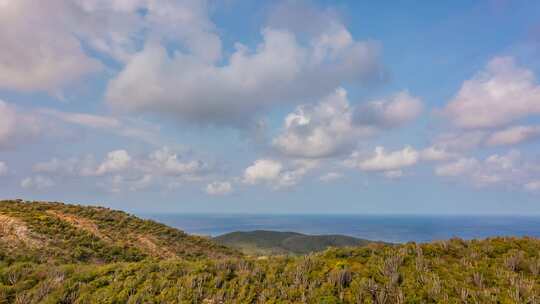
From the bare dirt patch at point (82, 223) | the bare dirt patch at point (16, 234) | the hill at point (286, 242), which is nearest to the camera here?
the bare dirt patch at point (16, 234)

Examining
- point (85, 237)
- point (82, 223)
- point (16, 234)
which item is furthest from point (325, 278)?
point (82, 223)

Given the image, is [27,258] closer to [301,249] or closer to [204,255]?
[204,255]

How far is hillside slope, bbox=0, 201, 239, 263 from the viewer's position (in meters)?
21.3

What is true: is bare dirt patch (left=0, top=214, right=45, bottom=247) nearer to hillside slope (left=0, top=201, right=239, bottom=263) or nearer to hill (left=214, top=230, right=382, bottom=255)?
hillside slope (left=0, top=201, right=239, bottom=263)

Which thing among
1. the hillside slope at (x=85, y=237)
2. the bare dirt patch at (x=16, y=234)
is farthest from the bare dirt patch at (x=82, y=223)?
the bare dirt patch at (x=16, y=234)

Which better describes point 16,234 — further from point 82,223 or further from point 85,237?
point 82,223

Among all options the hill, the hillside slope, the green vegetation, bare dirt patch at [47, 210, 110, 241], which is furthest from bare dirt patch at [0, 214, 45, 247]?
the hill

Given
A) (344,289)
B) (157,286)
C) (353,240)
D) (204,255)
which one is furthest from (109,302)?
(353,240)

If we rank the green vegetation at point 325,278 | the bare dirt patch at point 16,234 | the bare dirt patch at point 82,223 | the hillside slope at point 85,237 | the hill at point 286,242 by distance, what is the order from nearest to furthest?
the green vegetation at point 325,278, the hillside slope at point 85,237, the bare dirt patch at point 16,234, the bare dirt patch at point 82,223, the hill at point 286,242

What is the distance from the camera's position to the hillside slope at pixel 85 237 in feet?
69.8

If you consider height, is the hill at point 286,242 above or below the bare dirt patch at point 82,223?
below

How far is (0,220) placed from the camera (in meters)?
25.8

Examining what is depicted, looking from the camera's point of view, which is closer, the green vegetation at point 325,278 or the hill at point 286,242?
the green vegetation at point 325,278

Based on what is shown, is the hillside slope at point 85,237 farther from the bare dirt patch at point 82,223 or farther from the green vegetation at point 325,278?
the green vegetation at point 325,278
